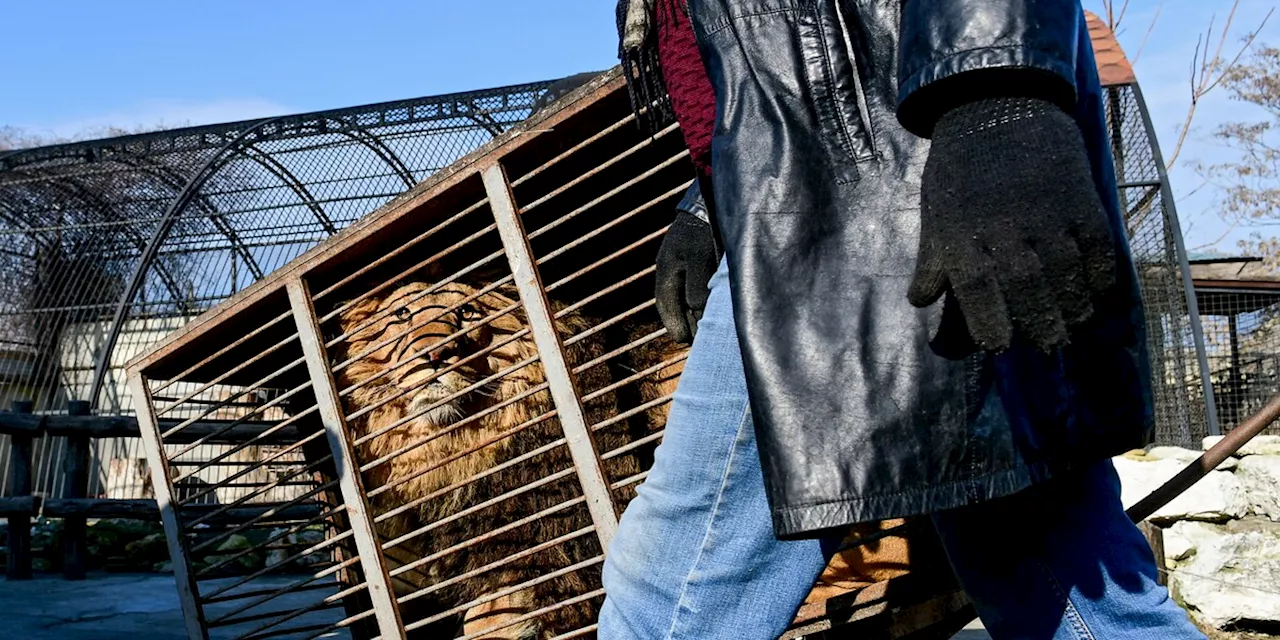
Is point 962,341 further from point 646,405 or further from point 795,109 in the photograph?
point 646,405

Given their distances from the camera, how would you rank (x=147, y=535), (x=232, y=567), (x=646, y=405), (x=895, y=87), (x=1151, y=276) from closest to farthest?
(x=895, y=87) → (x=646, y=405) → (x=1151, y=276) → (x=232, y=567) → (x=147, y=535)

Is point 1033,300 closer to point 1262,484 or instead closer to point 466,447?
point 466,447

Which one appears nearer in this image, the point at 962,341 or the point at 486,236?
the point at 962,341

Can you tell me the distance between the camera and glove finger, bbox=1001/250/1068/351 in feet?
4.00

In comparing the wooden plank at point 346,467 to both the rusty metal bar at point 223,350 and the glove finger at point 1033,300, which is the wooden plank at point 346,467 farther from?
the glove finger at point 1033,300

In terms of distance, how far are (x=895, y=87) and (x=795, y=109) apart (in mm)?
132

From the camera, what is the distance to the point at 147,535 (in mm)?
8461

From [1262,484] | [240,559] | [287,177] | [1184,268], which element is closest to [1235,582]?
[1262,484]

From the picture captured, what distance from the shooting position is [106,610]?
214 inches

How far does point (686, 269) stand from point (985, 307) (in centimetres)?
101

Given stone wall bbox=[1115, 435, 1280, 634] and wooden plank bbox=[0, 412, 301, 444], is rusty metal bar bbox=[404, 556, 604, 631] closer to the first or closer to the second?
stone wall bbox=[1115, 435, 1280, 634]

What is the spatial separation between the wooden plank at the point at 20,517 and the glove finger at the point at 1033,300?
754cm

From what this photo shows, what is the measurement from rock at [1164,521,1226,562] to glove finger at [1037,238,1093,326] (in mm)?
4382

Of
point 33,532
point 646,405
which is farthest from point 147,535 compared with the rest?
point 646,405
